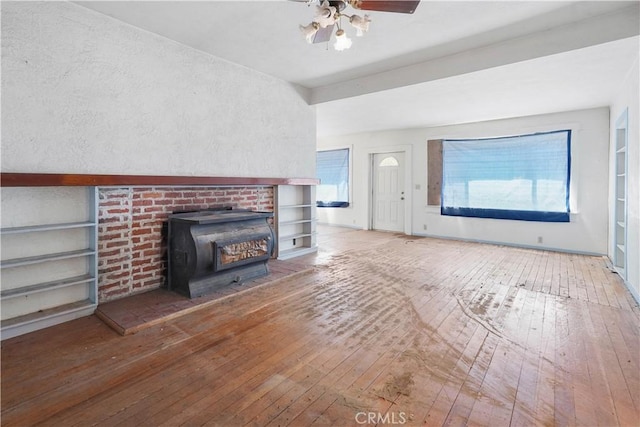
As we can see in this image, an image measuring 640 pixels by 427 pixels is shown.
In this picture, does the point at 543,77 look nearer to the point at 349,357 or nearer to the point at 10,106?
the point at 349,357

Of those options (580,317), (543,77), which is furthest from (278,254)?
(543,77)

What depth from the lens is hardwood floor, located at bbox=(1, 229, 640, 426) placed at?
5.35ft

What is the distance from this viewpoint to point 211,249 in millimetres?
3135

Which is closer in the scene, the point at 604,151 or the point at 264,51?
the point at 264,51

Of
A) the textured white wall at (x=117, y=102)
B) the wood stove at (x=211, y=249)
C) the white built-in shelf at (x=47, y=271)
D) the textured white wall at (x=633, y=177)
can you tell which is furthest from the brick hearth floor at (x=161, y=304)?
the textured white wall at (x=633, y=177)

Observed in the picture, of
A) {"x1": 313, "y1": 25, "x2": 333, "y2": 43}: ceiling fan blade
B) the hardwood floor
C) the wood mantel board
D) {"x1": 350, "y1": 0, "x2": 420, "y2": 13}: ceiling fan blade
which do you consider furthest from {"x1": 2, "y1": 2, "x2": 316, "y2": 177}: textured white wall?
{"x1": 350, "y1": 0, "x2": 420, "y2": 13}: ceiling fan blade

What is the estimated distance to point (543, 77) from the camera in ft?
12.6

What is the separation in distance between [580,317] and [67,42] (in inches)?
199

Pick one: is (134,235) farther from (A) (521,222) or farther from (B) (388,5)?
(A) (521,222)

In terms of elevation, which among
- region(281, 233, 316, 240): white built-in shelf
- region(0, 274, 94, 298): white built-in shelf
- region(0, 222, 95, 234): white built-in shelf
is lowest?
region(0, 274, 94, 298): white built-in shelf

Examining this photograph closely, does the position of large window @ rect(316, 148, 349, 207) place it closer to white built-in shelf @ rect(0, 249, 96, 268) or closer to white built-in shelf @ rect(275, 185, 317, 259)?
white built-in shelf @ rect(275, 185, 317, 259)

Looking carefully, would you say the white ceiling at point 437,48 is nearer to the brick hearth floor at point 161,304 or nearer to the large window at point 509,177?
the large window at point 509,177

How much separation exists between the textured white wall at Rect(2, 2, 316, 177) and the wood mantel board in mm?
152

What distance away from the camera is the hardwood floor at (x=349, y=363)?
5.35 feet
